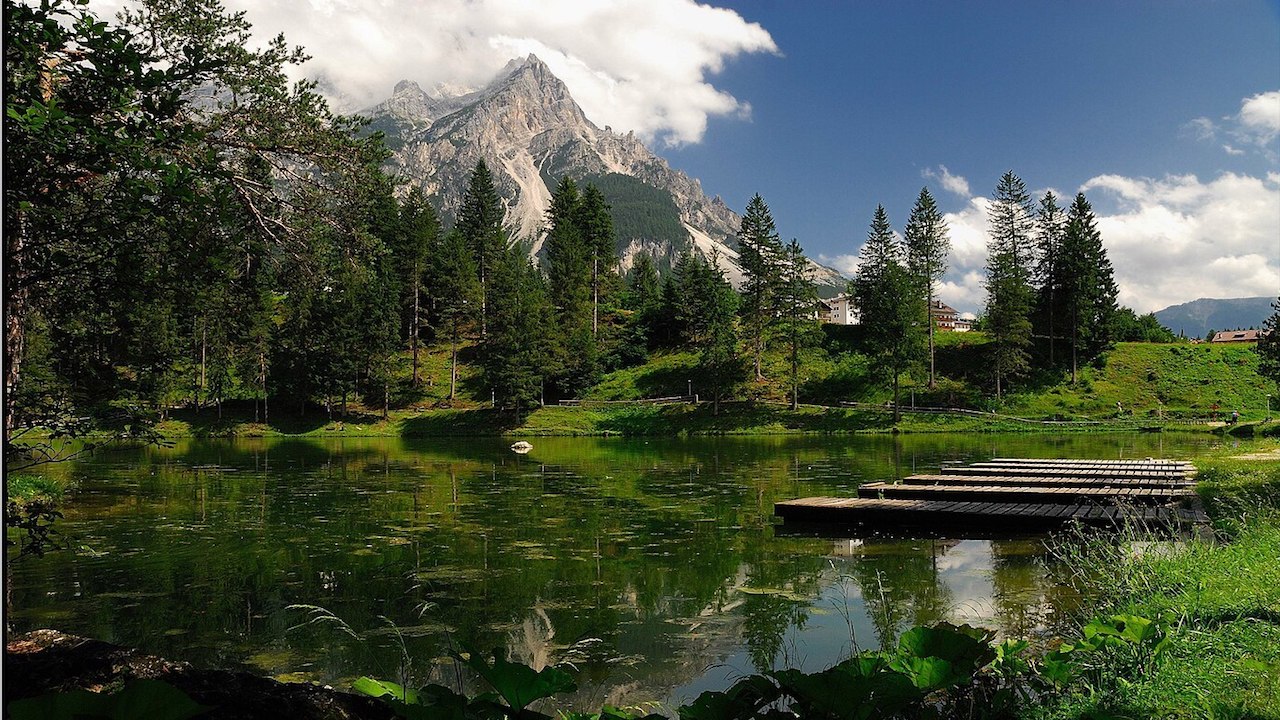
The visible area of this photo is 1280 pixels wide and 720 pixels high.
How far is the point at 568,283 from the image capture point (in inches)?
2630

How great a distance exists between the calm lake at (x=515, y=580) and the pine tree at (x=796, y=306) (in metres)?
36.3

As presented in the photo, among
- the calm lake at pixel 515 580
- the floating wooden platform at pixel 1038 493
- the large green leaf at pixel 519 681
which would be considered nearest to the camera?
the large green leaf at pixel 519 681

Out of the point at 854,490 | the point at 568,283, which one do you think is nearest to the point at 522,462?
the point at 854,490

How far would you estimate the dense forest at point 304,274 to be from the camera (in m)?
5.46

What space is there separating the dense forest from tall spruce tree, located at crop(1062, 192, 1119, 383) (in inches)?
8.1

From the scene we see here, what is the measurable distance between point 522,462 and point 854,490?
15948mm

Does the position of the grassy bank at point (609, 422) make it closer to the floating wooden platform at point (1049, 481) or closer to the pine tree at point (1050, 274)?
the pine tree at point (1050, 274)

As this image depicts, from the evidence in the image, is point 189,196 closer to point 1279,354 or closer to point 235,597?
point 235,597

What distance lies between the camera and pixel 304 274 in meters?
9.33

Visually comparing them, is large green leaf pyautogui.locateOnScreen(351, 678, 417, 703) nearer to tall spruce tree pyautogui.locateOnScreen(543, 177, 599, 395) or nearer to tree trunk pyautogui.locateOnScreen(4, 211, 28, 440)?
tree trunk pyautogui.locateOnScreen(4, 211, 28, 440)

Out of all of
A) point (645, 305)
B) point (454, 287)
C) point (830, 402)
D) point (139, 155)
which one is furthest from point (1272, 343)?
point (454, 287)

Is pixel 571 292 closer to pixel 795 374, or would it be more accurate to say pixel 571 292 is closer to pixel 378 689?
pixel 795 374

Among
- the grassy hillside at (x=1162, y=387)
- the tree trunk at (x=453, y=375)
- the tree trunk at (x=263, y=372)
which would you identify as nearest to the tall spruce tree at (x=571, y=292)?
the tree trunk at (x=453, y=375)

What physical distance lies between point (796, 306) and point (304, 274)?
174 feet
